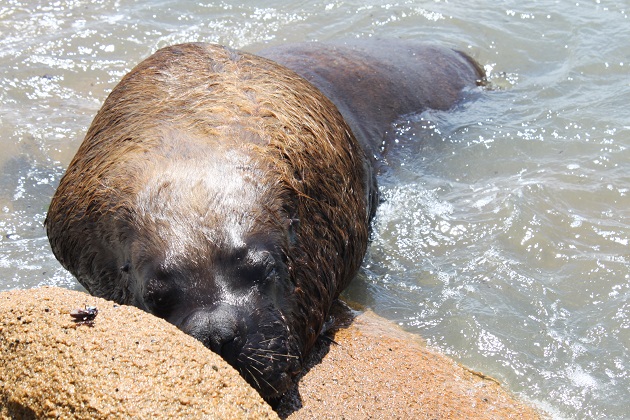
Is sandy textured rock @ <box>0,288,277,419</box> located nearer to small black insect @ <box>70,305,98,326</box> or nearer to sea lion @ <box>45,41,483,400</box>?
small black insect @ <box>70,305,98,326</box>

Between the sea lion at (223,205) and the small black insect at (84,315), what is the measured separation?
52 cm

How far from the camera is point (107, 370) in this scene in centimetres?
278

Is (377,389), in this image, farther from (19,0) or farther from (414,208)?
(19,0)

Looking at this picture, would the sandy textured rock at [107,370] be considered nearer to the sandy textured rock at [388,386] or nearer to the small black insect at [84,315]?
the small black insect at [84,315]

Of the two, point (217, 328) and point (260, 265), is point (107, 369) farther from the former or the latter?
point (260, 265)

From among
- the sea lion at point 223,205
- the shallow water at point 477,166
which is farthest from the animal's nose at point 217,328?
the shallow water at point 477,166

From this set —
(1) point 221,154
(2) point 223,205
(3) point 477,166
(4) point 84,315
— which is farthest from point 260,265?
(3) point 477,166

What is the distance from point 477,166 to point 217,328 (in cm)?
439

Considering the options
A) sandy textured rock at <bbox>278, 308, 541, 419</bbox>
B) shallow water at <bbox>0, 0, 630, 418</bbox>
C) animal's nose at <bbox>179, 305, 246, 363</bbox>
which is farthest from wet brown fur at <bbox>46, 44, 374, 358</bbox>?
shallow water at <bbox>0, 0, 630, 418</bbox>

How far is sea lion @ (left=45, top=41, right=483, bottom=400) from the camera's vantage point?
12.3ft

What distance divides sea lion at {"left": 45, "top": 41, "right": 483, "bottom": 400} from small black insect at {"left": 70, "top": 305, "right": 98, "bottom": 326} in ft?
1.71

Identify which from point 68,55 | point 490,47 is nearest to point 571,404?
point 490,47

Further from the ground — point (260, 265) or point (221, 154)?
point (221, 154)

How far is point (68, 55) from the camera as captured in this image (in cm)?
912
